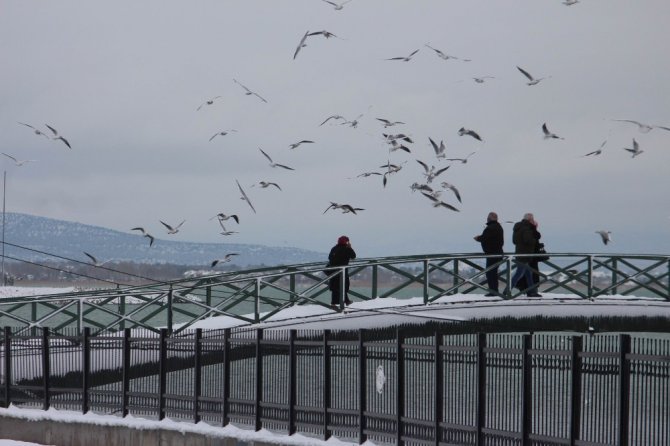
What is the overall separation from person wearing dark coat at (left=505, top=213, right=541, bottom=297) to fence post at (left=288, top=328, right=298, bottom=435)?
16726mm

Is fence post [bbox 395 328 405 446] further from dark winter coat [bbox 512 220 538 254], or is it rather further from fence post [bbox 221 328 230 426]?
dark winter coat [bbox 512 220 538 254]

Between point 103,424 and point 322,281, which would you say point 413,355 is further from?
point 322,281

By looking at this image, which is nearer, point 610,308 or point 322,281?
point 322,281

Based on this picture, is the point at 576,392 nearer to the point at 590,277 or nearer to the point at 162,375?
the point at 162,375

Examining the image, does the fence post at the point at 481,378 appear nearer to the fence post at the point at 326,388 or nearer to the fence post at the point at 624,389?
the fence post at the point at 624,389

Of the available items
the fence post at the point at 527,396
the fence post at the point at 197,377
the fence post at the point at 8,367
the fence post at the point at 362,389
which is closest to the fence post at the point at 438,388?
the fence post at the point at 362,389

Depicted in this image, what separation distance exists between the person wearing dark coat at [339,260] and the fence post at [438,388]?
55.6 ft

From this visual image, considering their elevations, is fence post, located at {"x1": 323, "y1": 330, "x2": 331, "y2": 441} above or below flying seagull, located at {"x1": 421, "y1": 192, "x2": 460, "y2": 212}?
below

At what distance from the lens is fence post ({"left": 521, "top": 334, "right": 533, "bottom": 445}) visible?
54.7 feet

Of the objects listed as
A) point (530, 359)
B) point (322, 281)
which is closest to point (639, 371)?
point (530, 359)

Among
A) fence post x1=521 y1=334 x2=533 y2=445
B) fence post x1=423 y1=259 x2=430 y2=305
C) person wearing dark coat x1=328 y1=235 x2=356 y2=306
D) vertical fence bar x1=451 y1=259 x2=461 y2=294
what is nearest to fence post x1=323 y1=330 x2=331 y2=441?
fence post x1=521 y1=334 x2=533 y2=445

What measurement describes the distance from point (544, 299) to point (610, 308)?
1801 mm

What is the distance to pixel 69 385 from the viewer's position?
26062 mm

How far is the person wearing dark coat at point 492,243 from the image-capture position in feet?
122
